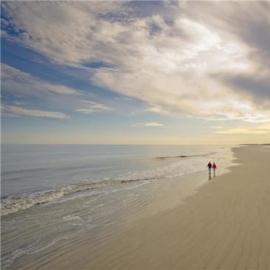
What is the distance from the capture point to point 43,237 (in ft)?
38.3

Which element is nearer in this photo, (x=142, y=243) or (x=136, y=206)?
(x=142, y=243)

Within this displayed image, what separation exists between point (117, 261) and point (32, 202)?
12.5 meters

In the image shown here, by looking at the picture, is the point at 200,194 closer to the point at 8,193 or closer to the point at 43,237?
the point at 43,237

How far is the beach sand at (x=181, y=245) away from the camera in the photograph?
8.59 m

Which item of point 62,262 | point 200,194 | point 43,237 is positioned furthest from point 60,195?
point 62,262

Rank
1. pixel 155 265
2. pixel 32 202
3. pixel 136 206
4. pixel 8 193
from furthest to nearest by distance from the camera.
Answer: pixel 8 193, pixel 32 202, pixel 136 206, pixel 155 265

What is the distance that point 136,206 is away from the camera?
16.8 metres

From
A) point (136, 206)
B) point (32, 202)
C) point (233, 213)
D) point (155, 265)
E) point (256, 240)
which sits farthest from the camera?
point (32, 202)

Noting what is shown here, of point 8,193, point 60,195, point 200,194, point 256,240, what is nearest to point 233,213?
point 256,240

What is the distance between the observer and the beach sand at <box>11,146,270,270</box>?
8594 millimetres

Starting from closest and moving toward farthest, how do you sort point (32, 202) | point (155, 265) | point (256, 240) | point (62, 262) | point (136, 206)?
point (155, 265)
point (62, 262)
point (256, 240)
point (136, 206)
point (32, 202)

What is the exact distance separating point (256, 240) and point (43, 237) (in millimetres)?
9160

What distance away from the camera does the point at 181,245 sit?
9.88 m

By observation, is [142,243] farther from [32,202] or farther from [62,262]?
[32,202]
